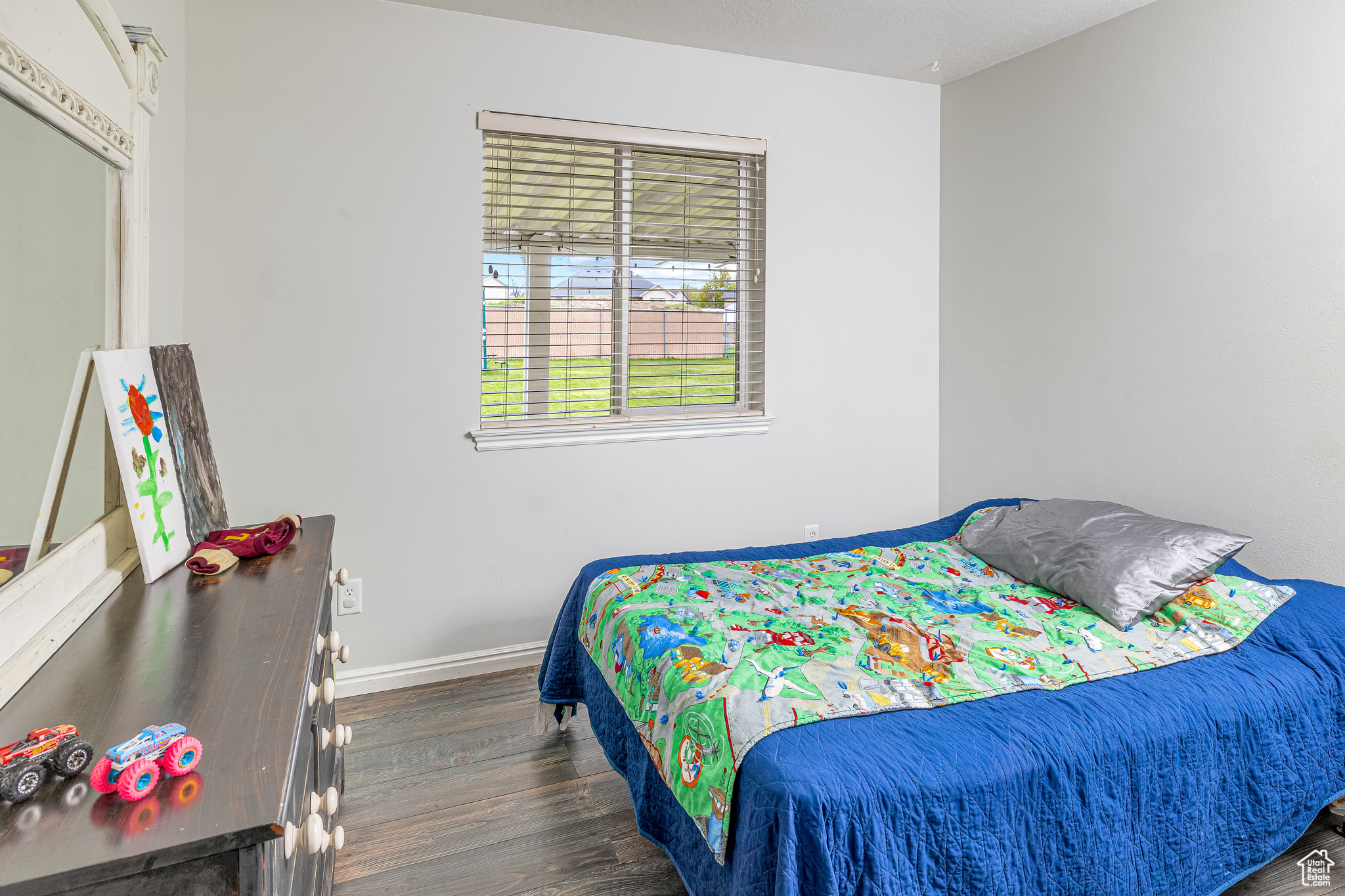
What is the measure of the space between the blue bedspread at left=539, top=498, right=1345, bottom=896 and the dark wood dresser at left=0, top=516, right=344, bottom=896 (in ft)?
2.26

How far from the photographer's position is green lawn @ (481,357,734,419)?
9.42ft

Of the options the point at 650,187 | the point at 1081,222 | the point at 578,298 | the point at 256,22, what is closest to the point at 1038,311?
the point at 1081,222

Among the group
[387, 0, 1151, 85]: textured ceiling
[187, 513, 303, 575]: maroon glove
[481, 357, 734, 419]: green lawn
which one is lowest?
[187, 513, 303, 575]: maroon glove

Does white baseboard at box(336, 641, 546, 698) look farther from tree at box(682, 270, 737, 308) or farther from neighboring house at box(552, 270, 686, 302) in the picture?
tree at box(682, 270, 737, 308)

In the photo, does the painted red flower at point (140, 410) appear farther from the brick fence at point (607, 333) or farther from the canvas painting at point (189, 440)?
the brick fence at point (607, 333)

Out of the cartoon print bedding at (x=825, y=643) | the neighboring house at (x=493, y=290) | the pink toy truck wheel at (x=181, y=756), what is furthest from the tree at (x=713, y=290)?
the pink toy truck wheel at (x=181, y=756)

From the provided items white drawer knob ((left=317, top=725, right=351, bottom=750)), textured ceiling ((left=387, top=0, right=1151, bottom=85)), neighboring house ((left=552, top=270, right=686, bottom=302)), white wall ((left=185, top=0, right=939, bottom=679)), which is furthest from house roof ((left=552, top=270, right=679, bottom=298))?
white drawer knob ((left=317, top=725, right=351, bottom=750))

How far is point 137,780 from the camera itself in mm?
727

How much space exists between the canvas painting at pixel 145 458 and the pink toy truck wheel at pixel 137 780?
0.77 meters

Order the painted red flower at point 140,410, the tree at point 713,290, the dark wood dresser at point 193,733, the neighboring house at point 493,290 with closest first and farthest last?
the dark wood dresser at point 193,733, the painted red flower at point 140,410, the neighboring house at point 493,290, the tree at point 713,290

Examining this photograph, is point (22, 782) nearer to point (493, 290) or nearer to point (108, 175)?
point (108, 175)

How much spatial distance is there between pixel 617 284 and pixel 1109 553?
78.4 inches

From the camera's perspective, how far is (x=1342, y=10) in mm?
2107

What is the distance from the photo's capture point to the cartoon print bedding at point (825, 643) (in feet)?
4.79
